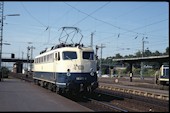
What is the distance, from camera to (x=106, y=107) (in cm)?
1773

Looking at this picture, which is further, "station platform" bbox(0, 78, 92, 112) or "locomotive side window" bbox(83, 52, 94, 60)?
"locomotive side window" bbox(83, 52, 94, 60)

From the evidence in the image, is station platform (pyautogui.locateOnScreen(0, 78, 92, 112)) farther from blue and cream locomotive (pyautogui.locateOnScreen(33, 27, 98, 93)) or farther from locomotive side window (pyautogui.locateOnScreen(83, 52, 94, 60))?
locomotive side window (pyautogui.locateOnScreen(83, 52, 94, 60))

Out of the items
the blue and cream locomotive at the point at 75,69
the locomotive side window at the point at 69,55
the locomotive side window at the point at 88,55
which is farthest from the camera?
the locomotive side window at the point at 88,55

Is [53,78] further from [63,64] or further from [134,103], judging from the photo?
[134,103]

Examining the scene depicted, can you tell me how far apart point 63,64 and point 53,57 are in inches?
96.4

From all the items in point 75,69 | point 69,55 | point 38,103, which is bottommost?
point 38,103

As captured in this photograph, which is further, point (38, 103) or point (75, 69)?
point (75, 69)

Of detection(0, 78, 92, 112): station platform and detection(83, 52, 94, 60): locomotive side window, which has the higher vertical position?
detection(83, 52, 94, 60): locomotive side window

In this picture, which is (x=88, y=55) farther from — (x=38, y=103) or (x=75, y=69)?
(x=38, y=103)

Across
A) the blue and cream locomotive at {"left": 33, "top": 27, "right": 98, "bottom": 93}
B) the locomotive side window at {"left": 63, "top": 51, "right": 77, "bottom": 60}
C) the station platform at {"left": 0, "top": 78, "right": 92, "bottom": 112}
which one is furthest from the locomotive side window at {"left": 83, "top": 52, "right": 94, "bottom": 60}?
the station platform at {"left": 0, "top": 78, "right": 92, "bottom": 112}

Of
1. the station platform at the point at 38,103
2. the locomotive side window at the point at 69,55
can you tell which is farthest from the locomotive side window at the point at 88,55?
the station platform at the point at 38,103

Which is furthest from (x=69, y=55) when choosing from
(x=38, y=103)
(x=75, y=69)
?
(x=38, y=103)

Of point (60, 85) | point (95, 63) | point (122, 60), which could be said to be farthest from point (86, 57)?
point (122, 60)

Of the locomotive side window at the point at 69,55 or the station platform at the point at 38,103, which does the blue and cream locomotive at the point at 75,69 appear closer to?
the locomotive side window at the point at 69,55
